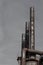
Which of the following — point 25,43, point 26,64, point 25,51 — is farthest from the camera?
point 25,43

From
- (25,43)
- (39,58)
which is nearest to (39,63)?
(39,58)

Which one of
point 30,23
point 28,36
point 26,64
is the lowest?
point 26,64

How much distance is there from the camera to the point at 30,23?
3294 centimetres

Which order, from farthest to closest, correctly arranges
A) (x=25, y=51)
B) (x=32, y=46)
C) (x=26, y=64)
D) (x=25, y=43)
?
(x=25, y=43) → (x=32, y=46) → (x=25, y=51) → (x=26, y=64)

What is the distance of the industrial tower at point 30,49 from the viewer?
26641mm

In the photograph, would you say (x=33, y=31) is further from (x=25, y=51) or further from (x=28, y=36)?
(x=25, y=51)

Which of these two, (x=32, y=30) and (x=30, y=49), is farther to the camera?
(x=32, y=30)

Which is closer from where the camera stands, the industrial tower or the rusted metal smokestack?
the industrial tower

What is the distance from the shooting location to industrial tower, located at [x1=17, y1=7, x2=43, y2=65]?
2664 centimetres

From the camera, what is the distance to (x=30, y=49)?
2961cm

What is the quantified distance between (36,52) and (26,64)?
3334 millimetres

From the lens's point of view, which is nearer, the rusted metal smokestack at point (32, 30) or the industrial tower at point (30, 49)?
the industrial tower at point (30, 49)

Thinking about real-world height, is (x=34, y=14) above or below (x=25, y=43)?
above

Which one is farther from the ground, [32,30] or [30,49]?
[32,30]
